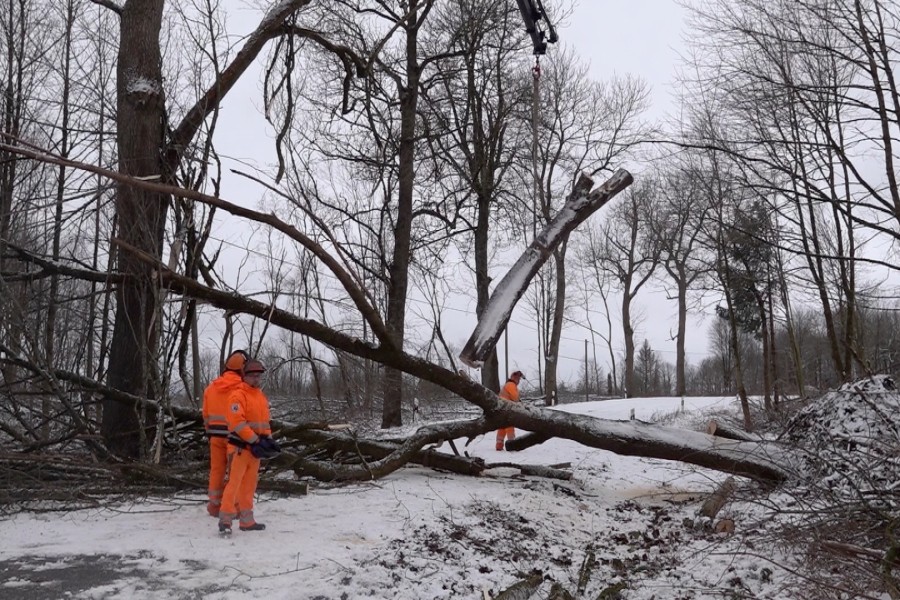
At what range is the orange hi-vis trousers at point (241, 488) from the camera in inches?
221

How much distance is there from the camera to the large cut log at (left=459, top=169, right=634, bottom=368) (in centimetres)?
807

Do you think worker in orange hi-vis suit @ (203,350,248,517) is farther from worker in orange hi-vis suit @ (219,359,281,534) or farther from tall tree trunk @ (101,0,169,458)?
tall tree trunk @ (101,0,169,458)

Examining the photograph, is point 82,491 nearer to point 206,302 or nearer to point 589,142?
point 206,302

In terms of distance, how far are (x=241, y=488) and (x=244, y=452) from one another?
0.30 meters

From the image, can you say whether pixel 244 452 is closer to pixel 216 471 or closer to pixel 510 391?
pixel 216 471

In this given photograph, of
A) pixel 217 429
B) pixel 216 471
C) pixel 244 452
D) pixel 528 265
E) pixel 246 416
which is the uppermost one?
pixel 528 265

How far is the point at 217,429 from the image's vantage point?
19.8 ft

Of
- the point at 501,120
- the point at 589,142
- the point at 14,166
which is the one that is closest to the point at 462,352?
the point at 14,166

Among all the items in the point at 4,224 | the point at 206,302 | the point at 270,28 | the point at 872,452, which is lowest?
the point at 872,452

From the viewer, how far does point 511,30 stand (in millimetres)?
16594

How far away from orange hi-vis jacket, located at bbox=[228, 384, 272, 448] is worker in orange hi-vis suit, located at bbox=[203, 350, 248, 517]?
0.16 meters

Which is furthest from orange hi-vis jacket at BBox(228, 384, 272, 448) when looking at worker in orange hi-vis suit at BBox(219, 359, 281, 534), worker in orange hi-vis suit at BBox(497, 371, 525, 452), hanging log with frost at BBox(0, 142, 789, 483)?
worker in orange hi-vis suit at BBox(497, 371, 525, 452)

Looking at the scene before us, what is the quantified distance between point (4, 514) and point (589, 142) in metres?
22.5

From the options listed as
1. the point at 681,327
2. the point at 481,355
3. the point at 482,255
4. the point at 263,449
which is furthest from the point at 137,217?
the point at 681,327
